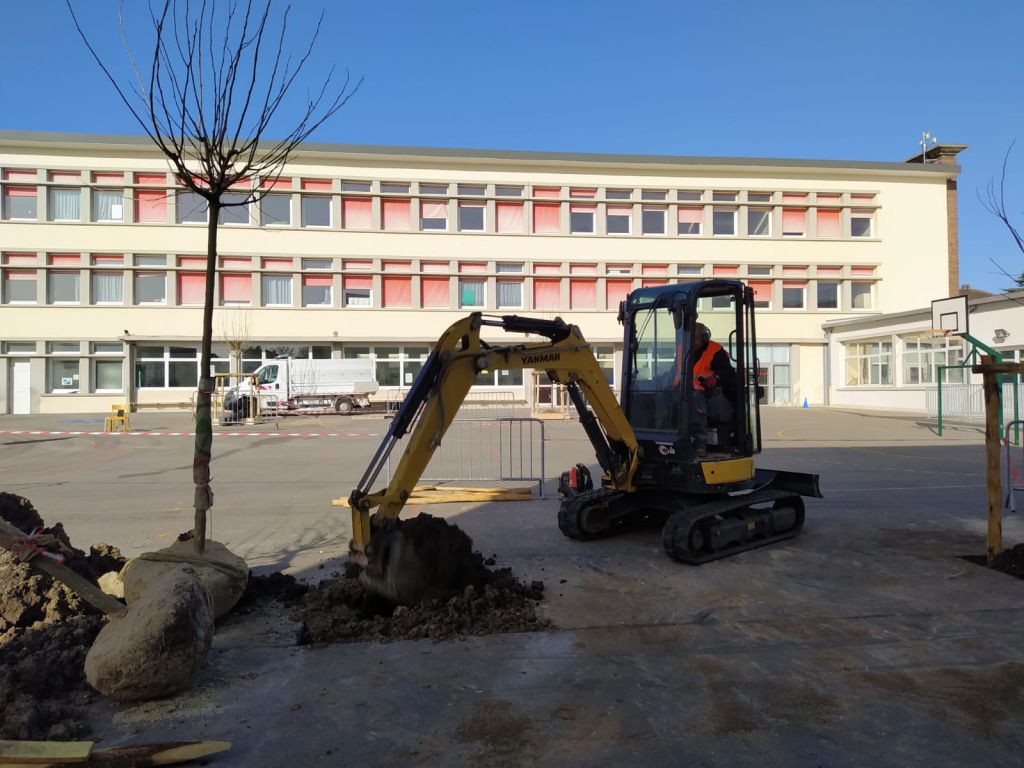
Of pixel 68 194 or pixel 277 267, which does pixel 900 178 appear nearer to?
pixel 277 267

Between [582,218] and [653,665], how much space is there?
35.7m

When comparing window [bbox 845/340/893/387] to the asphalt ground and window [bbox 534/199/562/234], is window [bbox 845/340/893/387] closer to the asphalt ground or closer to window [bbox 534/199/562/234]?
window [bbox 534/199/562/234]

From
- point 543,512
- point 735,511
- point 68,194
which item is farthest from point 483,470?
point 68,194

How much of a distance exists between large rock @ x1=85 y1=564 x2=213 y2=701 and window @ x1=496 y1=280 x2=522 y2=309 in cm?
3376

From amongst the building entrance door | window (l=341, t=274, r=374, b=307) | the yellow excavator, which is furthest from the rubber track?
the building entrance door

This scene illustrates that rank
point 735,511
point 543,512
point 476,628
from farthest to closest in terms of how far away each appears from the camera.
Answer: point 543,512, point 735,511, point 476,628

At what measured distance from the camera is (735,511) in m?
7.39

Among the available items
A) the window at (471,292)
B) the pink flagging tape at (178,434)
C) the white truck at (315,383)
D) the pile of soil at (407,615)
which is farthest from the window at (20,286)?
the pile of soil at (407,615)

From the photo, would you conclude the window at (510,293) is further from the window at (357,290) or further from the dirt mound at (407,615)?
the dirt mound at (407,615)

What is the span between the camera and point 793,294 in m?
38.8

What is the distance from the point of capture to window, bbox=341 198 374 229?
36219mm

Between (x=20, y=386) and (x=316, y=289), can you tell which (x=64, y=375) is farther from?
(x=316, y=289)

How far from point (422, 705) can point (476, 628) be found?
1.15 meters

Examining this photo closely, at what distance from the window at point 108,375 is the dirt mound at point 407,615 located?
34055mm
